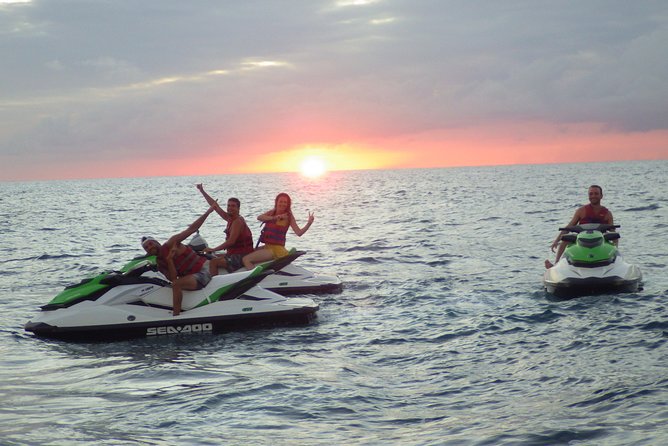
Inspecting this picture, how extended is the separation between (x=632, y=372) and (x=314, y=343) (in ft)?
15.3

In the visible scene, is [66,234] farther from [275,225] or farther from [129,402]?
[129,402]

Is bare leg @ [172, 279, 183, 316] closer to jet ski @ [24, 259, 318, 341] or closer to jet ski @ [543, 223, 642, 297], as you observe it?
jet ski @ [24, 259, 318, 341]

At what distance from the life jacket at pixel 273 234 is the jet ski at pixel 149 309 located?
10.5ft

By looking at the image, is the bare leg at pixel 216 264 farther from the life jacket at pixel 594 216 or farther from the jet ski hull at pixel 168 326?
the life jacket at pixel 594 216

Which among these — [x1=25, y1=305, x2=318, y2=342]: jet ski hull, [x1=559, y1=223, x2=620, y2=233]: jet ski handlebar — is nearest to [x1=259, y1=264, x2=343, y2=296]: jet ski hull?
[x1=25, y1=305, x2=318, y2=342]: jet ski hull

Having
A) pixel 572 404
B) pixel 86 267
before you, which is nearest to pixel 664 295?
pixel 572 404

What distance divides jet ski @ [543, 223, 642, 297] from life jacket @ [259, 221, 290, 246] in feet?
18.1

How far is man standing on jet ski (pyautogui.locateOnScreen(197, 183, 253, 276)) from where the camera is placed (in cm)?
1558

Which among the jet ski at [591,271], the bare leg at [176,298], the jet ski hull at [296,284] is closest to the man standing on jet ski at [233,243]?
the jet ski hull at [296,284]

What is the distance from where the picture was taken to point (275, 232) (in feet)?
53.7

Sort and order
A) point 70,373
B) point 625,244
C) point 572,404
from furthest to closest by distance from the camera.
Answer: point 625,244
point 70,373
point 572,404

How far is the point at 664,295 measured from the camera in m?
14.4

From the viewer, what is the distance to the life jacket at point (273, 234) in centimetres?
1634

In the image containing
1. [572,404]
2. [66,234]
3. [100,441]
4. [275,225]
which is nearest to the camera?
[100,441]
